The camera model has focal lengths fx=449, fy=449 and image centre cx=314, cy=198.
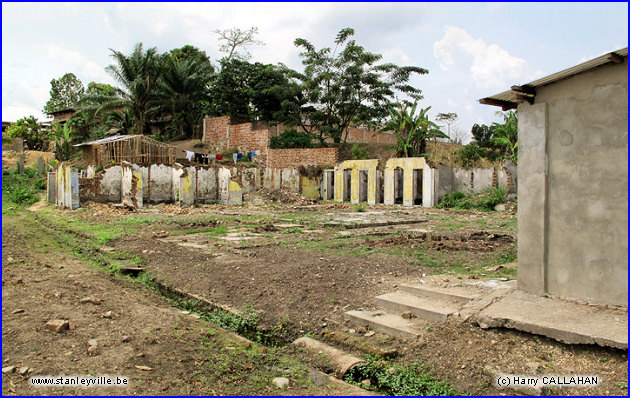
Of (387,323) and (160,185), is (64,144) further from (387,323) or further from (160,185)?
(387,323)

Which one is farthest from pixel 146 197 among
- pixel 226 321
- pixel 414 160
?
pixel 226 321

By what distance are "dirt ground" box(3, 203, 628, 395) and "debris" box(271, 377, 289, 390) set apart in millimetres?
98

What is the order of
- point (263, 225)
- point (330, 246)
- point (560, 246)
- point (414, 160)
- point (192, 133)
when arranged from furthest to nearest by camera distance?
point (192, 133)
point (414, 160)
point (263, 225)
point (330, 246)
point (560, 246)

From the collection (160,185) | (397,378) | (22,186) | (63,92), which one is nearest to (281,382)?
(397,378)

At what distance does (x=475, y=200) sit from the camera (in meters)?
20.0

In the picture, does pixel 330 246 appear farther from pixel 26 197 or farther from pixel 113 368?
pixel 26 197

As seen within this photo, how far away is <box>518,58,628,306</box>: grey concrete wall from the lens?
426 cm

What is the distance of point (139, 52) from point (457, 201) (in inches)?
976

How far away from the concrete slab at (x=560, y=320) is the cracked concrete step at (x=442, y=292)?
1.37 feet

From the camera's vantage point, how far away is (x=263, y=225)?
13.2 metres

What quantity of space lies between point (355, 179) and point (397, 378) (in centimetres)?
2103

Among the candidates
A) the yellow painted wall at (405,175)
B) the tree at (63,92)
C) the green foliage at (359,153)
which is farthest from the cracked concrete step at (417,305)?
the tree at (63,92)

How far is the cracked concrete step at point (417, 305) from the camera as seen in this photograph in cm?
459

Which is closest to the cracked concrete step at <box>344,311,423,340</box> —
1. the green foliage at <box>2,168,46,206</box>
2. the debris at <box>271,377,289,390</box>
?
the debris at <box>271,377,289,390</box>
